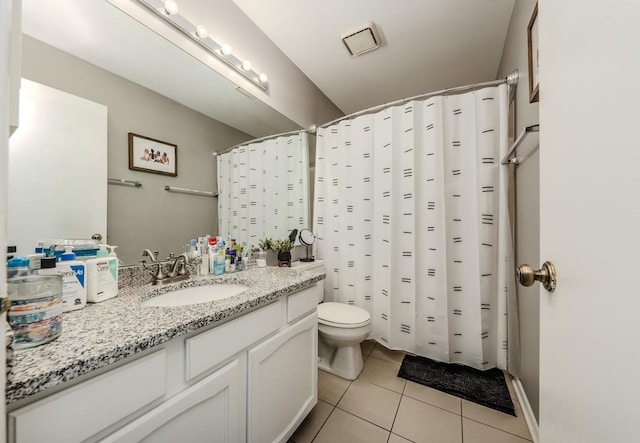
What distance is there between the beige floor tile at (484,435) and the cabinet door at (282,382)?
0.80m

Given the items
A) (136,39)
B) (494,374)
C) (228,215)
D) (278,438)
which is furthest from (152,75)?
(494,374)

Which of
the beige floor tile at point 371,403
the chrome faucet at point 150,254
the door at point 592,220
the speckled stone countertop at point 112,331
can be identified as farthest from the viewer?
the beige floor tile at point 371,403

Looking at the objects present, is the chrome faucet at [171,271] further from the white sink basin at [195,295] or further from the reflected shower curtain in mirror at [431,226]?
the reflected shower curtain in mirror at [431,226]

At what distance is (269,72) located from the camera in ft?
5.81

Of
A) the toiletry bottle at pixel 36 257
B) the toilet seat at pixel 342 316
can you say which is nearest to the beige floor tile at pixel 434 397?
the toilet seat at pixel 342 316

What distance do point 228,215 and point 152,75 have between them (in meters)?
0.76

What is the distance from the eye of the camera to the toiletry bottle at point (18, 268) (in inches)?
23.3

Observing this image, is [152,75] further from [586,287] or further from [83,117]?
[586,287]

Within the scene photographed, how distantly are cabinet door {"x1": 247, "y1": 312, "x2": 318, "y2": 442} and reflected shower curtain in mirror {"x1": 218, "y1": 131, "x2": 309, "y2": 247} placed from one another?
2.38 feet

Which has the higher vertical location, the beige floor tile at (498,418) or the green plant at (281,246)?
the green plant at (281,246)

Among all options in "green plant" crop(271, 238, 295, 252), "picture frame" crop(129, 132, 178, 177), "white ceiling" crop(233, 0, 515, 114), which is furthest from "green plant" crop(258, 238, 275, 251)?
"white ceiling" crop(233, 0, 515, 114)

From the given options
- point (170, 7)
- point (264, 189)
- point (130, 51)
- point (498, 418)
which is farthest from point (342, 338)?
point (170, 7)

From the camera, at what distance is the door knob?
0.50 meters

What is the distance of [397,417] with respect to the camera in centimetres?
129
